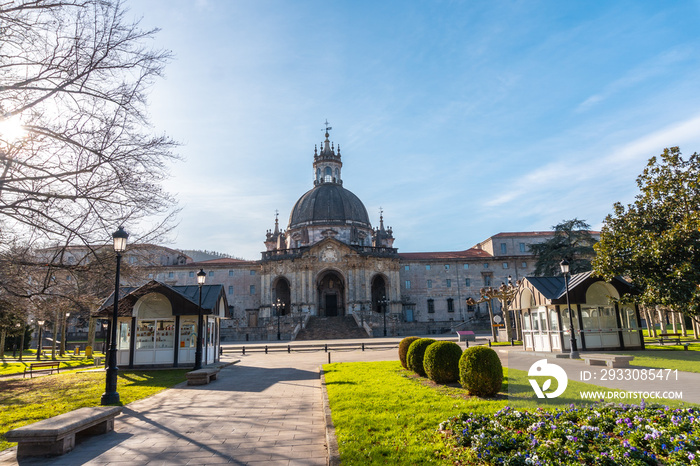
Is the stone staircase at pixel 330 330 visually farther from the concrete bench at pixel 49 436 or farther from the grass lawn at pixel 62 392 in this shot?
the concrete bench at pixel 49 436

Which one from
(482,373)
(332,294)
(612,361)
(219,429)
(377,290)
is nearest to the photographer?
(219,429)

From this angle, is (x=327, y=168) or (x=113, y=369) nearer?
(x=113, y=369)

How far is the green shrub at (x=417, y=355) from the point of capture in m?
15.0

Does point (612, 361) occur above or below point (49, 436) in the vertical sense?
below

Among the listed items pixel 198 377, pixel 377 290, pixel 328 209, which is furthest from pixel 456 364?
pixel 328 209

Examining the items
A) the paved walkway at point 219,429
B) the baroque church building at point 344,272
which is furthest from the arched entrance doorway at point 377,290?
the paved walkway at point 219,429

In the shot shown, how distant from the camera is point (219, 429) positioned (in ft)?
28.8

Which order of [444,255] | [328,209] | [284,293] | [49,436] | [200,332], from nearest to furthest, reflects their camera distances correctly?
[49,436] → [200,332] → [284,293] → [328,209] → [444,255]

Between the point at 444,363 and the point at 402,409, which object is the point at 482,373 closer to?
the point at 402,409

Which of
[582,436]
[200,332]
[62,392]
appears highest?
[200,332]

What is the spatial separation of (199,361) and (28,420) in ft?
29.1

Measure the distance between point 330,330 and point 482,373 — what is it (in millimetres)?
41442

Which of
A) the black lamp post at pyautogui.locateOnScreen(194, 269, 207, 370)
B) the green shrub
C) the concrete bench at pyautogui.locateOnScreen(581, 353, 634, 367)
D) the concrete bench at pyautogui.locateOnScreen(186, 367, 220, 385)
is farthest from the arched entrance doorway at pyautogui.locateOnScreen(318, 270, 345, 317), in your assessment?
the concrete bench at pyautogui.locateOnScreen(581, 353, 634, 367)

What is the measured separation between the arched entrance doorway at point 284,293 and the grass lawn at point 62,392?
43.0 m
